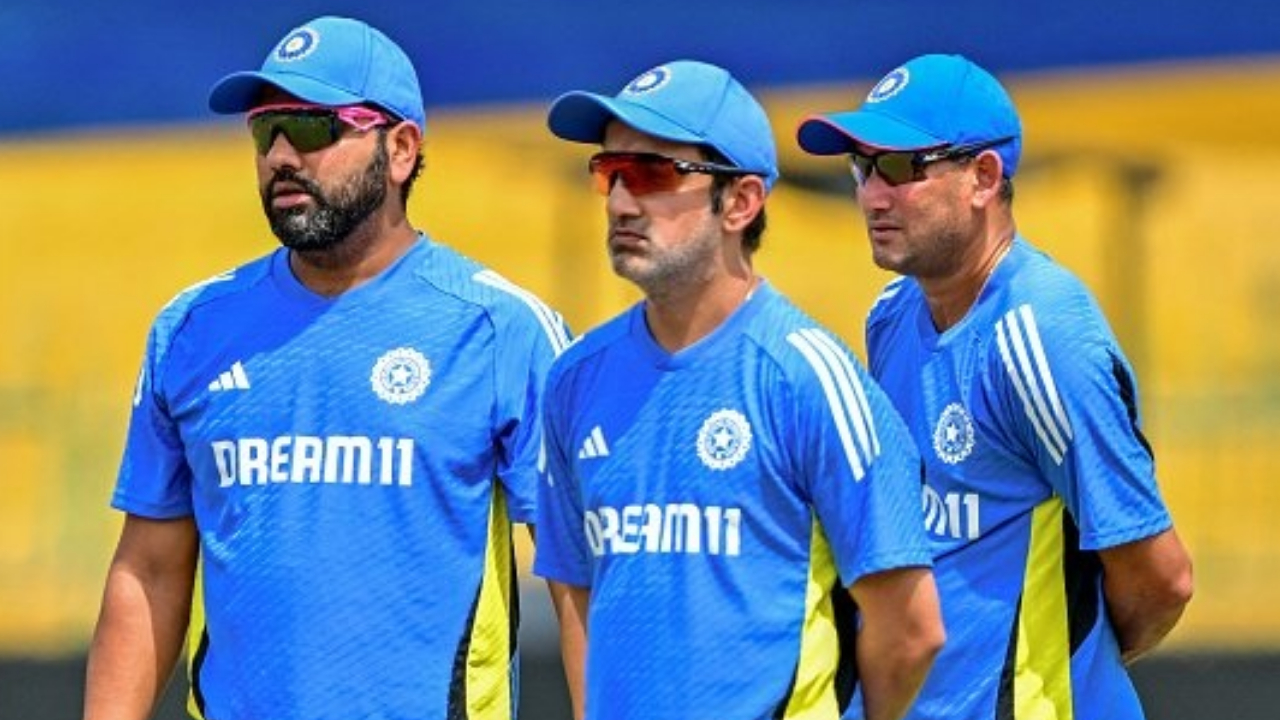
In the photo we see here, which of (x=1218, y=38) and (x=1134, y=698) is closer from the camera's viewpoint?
(x=1134, y=698)

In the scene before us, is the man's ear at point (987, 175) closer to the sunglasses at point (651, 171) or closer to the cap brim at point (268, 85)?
the sunglasses at point (651, 171)

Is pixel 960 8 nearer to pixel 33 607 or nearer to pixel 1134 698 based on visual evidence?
pixel 33 607

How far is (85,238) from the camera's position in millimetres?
9531

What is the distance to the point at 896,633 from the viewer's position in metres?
3.98

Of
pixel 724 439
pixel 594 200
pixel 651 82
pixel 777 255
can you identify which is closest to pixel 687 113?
pixel 651 82

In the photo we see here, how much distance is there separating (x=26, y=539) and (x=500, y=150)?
6.52ft

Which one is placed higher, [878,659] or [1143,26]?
[1143,26]

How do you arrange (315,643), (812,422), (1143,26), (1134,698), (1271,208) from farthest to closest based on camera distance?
1. (1143,26)
2. (1271,208)
3. (1134,698)
4. (315,643)
5. (812,422)

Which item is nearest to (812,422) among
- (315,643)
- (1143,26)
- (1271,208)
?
(315,643)

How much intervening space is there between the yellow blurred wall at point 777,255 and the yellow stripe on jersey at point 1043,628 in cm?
404

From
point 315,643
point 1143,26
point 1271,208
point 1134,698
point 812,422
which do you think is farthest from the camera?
point 1143,26

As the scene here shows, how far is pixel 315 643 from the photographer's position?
14.1ft

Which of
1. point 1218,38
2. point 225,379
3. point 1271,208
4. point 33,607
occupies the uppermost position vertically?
point 1218,38

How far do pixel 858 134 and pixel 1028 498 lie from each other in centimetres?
64
